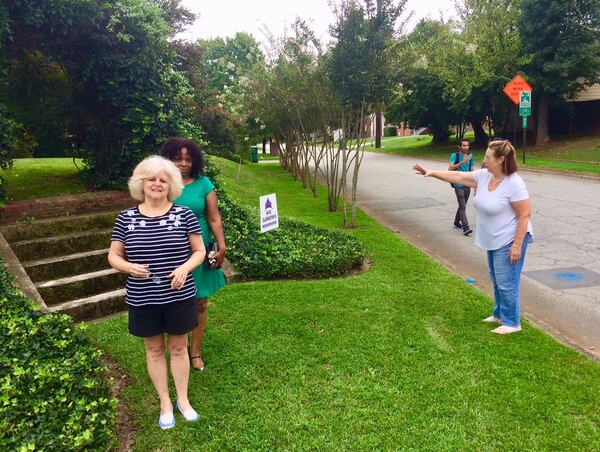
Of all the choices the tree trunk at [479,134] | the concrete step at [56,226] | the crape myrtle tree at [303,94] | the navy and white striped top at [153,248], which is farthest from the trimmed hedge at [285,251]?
the tree trunk at [479,134]

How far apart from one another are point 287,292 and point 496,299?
220 cm

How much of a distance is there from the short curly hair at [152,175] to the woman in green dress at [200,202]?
46 cm

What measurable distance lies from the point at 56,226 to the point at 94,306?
5.42 ft

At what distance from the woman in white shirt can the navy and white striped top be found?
2.81 metres

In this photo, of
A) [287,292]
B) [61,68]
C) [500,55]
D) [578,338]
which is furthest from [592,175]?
[61,68]

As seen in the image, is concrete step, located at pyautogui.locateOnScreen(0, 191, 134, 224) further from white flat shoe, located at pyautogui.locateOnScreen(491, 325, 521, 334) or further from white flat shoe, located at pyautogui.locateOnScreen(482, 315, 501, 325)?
white flat shoe, located at pyautogui.locateOnScreen(491, 325, 521, 334)

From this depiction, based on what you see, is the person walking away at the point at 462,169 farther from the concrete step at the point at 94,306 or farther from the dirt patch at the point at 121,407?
the dirt patch at the point at 121,407

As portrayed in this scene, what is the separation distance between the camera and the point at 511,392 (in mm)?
3381

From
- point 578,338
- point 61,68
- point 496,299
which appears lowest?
point 578,338

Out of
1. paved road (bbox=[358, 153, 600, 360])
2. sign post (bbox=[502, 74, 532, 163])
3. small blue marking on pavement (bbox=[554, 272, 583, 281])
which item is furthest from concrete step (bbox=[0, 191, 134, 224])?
sign post (bbox=[502, 74, 532, 163])

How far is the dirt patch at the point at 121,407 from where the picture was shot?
2.98 meters

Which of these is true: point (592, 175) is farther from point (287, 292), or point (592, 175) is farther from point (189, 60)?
point (189, 60)

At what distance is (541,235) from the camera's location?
8172 mm

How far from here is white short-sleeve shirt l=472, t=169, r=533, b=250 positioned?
4.09 meters
